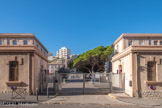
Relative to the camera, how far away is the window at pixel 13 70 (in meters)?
14.8

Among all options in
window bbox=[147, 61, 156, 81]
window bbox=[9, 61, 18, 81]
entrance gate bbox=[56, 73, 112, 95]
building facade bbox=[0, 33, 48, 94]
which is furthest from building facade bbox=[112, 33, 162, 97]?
window bbox=[9, 61, 18, 81]

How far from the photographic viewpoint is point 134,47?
14359 millimetres

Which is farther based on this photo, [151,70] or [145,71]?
[151,70]

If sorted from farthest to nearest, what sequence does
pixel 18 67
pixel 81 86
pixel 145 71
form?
pixel 81 86
pixel 18 67
pixel 145 71

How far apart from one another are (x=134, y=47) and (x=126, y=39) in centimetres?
1394

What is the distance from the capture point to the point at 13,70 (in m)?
14.9

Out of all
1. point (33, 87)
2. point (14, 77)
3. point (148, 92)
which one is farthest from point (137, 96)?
point (14, 77)

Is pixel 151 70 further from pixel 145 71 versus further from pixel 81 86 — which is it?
pixel 81 86

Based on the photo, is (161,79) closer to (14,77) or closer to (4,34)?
(14,77)

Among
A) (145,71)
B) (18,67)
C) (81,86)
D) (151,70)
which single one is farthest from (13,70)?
(81,86)

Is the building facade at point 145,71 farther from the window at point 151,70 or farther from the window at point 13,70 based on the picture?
the window at point 13,70

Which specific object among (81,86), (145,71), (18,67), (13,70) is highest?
(18,67)

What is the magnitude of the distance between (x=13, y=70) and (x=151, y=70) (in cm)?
1218

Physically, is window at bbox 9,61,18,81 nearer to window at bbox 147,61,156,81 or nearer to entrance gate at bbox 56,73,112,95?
entrance gate at bbox 56,73,112,95
